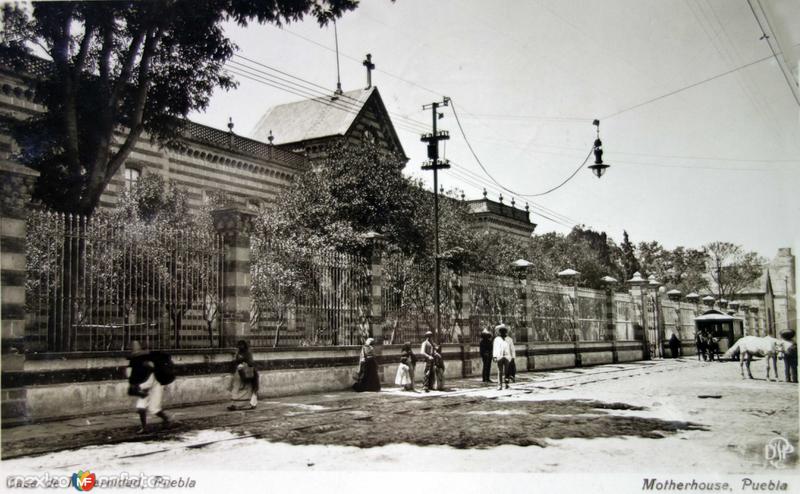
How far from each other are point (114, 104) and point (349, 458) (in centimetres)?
895

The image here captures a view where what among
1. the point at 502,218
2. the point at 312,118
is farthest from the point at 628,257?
the point at 312,118

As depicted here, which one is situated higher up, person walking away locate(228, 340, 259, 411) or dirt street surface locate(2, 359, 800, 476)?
person walking away locate(228, 340, 259, 411)

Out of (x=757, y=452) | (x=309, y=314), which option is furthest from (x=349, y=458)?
(x=309, y=314)

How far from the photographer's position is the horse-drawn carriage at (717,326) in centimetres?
3105

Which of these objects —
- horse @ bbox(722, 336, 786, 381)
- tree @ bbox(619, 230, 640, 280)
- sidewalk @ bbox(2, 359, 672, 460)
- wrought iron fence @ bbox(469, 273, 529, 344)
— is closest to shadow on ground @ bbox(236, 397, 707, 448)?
sidewalk @ bbox(2, 359, 672, 460)

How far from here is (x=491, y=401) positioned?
1332 cm

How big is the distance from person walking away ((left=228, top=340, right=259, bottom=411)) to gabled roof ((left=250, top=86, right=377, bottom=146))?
65.1ft

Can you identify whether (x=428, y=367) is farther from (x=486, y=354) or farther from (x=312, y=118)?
(x=312, y=118)

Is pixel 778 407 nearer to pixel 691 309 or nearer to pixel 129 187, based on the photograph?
pixel 129 187

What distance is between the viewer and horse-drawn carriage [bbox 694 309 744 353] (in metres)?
31.0

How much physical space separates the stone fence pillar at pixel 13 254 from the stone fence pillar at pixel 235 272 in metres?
4.13


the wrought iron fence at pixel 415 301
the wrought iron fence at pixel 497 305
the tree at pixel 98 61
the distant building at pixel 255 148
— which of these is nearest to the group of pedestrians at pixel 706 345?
the wrought iron fence at pixel 497 305

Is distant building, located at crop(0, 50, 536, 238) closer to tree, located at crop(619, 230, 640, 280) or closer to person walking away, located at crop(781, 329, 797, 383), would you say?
person walking away, located at crop(781, 329, 797, 383)

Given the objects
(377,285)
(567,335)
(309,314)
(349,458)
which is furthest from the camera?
(567,335)
